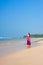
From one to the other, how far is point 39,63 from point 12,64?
84 cm

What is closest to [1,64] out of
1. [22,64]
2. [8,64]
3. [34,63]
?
[8,64]

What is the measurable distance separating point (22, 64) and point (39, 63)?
0.53 m

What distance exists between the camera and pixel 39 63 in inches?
193

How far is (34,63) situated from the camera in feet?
16.1

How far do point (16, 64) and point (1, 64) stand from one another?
1.59 feet

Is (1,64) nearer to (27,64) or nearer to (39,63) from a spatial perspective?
(27,64)

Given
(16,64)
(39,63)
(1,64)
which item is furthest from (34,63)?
(1,64)

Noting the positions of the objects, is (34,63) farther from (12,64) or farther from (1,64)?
(1,64)

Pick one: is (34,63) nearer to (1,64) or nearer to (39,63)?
(39,63)

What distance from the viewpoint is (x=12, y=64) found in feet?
16.0

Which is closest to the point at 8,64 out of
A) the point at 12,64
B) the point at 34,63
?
the point at 12,64

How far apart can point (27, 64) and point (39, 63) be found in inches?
15.5

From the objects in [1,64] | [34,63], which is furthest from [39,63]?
[1,64]

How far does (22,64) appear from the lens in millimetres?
4836
